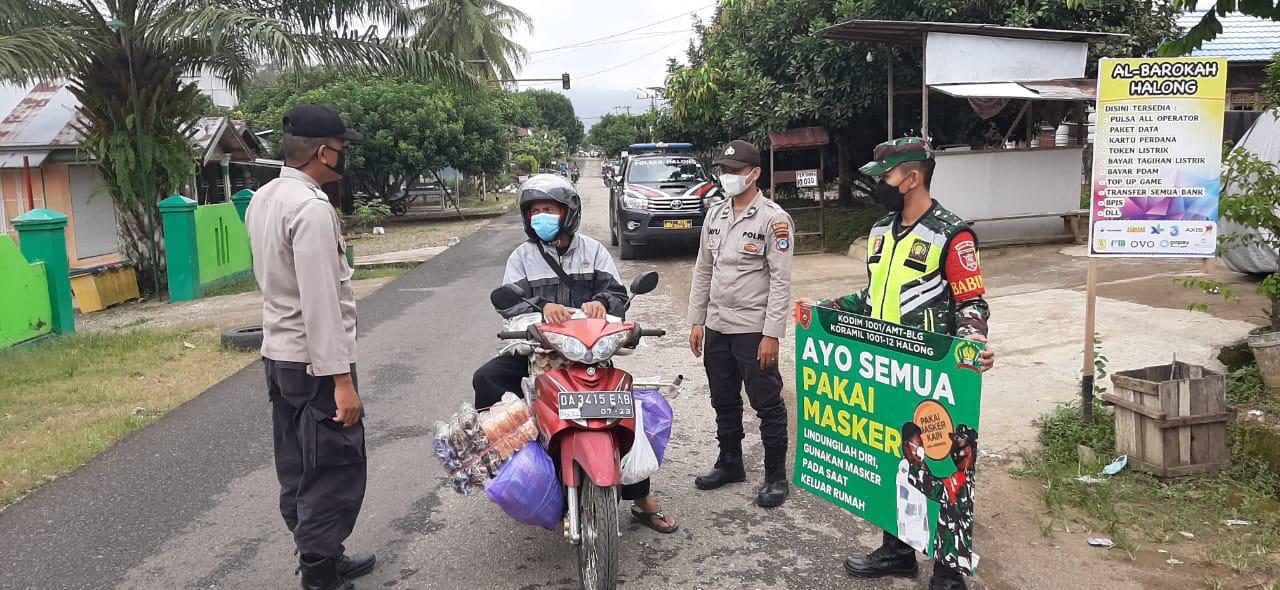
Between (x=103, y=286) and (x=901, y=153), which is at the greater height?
(x=901, y=153)

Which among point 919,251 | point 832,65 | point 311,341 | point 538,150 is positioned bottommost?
point 311,341

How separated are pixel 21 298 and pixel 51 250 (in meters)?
0.81

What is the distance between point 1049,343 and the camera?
→ 7.44m

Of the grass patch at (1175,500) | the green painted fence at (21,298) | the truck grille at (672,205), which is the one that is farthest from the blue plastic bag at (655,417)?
the truck grille at (672,205)

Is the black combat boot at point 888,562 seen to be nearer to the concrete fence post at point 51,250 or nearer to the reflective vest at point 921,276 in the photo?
the reflective vest at point 921,276

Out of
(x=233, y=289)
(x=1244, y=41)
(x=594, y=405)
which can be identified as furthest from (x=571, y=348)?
(x=1244, y=41)

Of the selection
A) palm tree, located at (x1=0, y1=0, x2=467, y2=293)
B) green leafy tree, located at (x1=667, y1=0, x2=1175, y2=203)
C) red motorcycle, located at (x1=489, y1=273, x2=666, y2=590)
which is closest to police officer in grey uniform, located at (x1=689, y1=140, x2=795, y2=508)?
red motorcycle, located at (x1=489, y1=273, x2=666, y2=590)

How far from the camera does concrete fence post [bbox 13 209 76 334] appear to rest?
9.44 metres

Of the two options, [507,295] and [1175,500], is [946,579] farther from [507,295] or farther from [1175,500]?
[507,295]

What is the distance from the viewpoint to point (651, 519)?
→ 4227mm

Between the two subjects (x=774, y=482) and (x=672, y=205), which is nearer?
(x=774, y=482)

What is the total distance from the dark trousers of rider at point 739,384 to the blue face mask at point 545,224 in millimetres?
1107

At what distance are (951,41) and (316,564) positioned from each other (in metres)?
11.0

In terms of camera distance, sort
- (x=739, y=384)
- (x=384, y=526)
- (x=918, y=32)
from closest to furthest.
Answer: (x=384, y=526) → (x=739, y=384) → (x=918, y=32)
